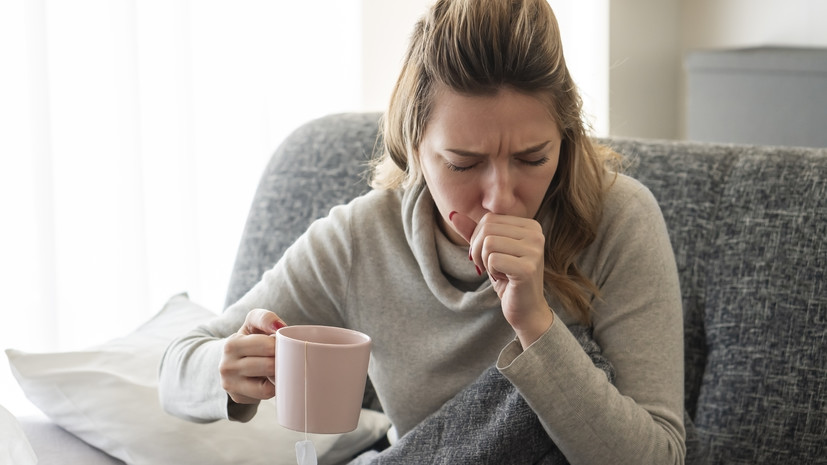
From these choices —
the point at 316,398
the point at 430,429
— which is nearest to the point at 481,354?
the point at 430,429

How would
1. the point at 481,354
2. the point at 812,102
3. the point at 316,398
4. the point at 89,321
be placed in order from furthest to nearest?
the point at 812,102 → the point at 89,321 → the point at 481,354 → the point at 316,398

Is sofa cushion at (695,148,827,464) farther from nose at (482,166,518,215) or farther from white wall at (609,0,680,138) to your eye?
white wall at (609,0,680,138)

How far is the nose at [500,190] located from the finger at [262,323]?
278 mm

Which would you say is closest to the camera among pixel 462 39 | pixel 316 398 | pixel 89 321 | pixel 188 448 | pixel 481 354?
pixel 316 398

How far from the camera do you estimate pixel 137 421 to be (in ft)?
4.46

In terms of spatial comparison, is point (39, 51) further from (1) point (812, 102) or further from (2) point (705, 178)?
(1) point (812, 102)

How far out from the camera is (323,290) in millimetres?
1313

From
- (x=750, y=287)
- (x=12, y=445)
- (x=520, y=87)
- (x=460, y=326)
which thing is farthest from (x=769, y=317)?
(x=12, y=445)

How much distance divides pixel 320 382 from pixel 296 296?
400 millimetres

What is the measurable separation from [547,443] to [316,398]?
1.00 feet

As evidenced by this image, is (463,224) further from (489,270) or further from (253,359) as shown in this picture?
(253,359)

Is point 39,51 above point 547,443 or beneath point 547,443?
above

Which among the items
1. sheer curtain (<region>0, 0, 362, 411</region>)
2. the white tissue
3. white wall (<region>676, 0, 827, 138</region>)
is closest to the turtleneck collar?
the white tissue

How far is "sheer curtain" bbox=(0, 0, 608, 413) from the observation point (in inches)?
81.3
